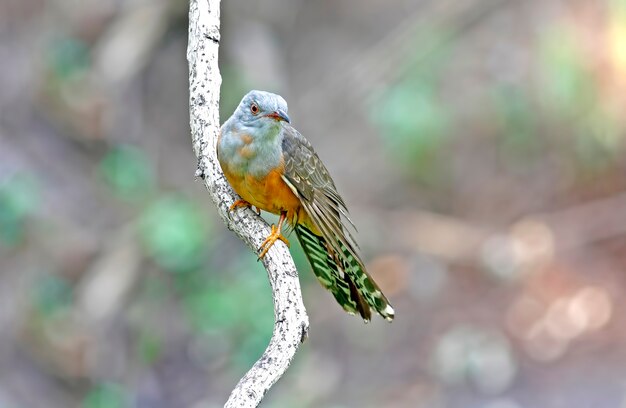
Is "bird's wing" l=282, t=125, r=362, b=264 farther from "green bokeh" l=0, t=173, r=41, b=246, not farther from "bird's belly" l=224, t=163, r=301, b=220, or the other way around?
"green bokeh" l=0, t=173, r=41, b=246

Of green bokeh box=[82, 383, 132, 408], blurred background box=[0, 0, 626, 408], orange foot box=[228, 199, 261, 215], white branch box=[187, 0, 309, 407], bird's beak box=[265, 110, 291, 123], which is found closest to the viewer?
white branch box=[187, 0, 309, 407]

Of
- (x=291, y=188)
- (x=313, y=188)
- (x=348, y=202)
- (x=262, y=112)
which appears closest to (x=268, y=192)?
(x=291, y=188)

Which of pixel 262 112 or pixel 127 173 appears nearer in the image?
pixel 262 112

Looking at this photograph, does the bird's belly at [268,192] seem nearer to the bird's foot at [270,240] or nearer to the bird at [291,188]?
the bird at [291,188]

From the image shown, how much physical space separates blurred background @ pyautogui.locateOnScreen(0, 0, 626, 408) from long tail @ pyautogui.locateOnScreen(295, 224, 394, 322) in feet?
12.0

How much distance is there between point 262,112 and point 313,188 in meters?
0.47

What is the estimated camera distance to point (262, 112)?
5043 mm

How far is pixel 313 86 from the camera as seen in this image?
1205 centimetres

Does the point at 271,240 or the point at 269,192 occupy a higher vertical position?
the point at 269,192

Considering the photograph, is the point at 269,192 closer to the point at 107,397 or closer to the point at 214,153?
the point at 214,153

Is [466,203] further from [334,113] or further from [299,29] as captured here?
[299,29]

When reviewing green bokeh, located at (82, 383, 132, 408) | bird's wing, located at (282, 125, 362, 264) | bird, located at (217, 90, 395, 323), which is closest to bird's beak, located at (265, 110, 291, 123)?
bird, located at (217, 90, 395, 323)

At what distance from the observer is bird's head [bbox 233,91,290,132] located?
5016 mm

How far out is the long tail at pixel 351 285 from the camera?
4.91 meters
